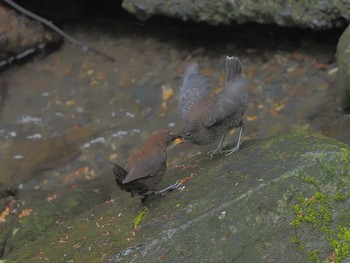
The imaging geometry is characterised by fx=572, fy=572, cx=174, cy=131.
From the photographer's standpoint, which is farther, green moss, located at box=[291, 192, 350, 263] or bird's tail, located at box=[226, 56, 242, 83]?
bird's tail, located at box=[226, 56, 242, 83]

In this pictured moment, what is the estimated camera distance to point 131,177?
10.5 feet

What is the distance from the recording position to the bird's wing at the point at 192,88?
428cm

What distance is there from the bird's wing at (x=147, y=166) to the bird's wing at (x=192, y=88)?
35.4 inches

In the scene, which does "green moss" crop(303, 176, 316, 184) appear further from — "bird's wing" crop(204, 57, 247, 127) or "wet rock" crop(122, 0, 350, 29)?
"wet rock" crop(122, 0, 350, 29)

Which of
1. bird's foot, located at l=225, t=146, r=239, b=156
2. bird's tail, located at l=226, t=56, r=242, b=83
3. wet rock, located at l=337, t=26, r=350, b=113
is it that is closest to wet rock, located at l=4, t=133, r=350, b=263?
bird's foot, located at l=225, t=146, r=239, b=156

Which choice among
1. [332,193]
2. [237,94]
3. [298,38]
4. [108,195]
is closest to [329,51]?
[298,38]

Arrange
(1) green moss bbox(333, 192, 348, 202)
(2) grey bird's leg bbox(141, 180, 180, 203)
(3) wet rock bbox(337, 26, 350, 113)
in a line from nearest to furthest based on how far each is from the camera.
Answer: (1) green moss bbox(333, 192, 348, 202), (2) grey bird's leg bbox(141, 180, 180, 203), (3) wet rock bbox(337, 26, 350, 113)

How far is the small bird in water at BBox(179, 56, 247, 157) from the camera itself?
406 cm

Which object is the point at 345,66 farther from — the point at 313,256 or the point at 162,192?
the point at 313,256

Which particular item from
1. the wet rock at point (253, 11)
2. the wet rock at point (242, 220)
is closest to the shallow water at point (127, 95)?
the wet rock at point (253, 11)

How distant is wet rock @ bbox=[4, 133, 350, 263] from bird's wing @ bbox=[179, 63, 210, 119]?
884 millimetres

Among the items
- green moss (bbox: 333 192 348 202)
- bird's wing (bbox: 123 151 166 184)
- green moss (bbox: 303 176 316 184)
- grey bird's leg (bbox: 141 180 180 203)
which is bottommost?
grey bird's leg (bbox: 141 180 180 203)

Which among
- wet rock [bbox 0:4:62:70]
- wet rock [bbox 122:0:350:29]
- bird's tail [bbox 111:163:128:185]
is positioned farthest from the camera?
wet rock [bbox 0:4:62:70]

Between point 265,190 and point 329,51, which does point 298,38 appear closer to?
point 329,51
